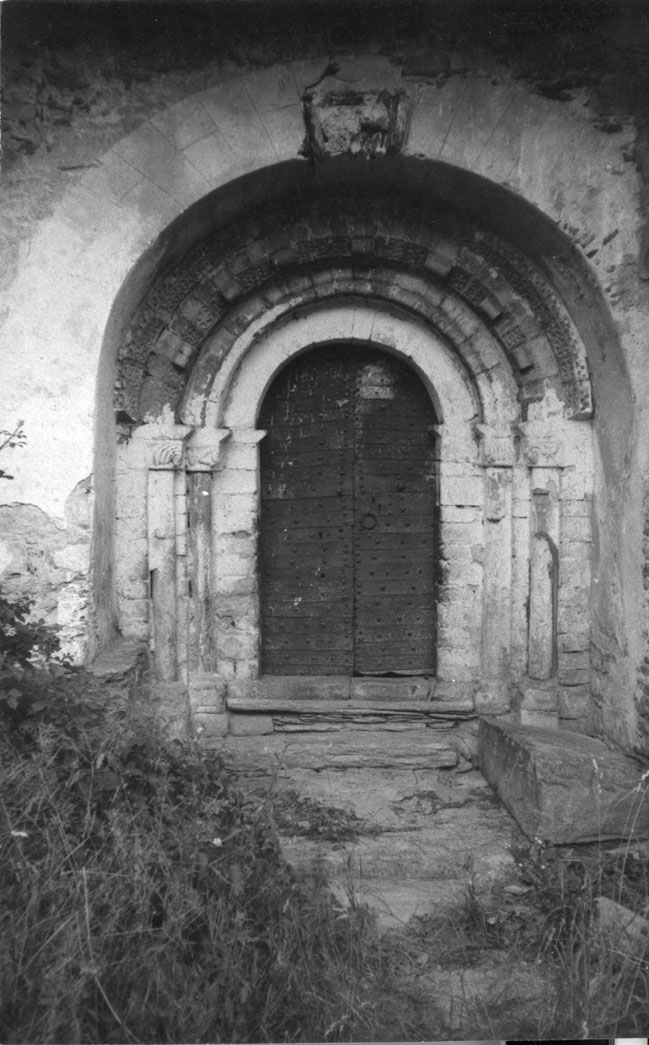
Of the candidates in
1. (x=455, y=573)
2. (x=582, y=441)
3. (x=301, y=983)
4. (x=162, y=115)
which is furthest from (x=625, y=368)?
(x=301, y=983)

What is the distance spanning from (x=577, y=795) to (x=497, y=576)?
156 cm

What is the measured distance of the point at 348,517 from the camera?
473 centimetres

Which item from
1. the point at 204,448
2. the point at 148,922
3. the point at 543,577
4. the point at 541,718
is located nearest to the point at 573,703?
the point at 541,718

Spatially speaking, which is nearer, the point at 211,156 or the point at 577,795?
the point at 577,795

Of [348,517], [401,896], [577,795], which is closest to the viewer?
[401,896]

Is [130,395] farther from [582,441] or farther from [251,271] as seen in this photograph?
[582,441]

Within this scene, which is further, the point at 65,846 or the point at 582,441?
the point at 582,441

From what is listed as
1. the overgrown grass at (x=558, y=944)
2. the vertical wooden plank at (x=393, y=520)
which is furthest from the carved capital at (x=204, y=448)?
the overgrown grass at (x=558, y=944)

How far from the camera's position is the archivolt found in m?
4.34

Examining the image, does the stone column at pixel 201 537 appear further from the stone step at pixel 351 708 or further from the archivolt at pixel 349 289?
the stone step at pixel 351 708

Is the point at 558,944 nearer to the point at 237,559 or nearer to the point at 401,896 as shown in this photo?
the point at 401,896

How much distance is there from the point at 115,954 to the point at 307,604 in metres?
2.73

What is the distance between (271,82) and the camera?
12.5 feet

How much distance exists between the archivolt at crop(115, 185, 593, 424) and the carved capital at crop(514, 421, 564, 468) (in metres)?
0.19
